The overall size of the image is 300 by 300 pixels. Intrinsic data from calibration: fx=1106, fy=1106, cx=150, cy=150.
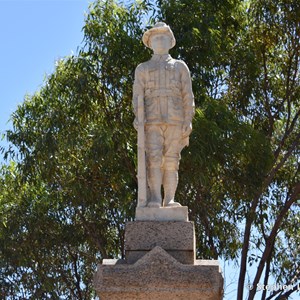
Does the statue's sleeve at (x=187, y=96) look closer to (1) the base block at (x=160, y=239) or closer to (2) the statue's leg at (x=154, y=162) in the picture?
(2) the statue's leg at (x=154, y=162)

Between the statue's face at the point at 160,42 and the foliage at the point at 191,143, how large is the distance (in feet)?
18.4

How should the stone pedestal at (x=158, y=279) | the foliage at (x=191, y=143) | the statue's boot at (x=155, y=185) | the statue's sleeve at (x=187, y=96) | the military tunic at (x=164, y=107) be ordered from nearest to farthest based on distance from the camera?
the stone pedestal at (x=158, y=279)
the statue's boot at (x=155, y=185)
the military tunic at (x=164, y=107)
the statue's sleeve at (x=187, y=96)
the foliage at (x=191, y=143)

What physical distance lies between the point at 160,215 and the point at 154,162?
62 centimetres

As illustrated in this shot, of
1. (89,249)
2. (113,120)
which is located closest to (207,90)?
(113,120)

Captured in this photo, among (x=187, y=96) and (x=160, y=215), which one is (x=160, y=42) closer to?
(x=187, y=96)

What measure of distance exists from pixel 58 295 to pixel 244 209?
199 inches

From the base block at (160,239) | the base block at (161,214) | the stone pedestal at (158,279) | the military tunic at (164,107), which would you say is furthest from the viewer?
the military tunic at (164,107)

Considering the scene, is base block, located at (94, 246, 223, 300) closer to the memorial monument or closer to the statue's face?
the memorial monument

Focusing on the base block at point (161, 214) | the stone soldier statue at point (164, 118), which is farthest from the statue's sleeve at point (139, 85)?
the base block at point (161, 214)

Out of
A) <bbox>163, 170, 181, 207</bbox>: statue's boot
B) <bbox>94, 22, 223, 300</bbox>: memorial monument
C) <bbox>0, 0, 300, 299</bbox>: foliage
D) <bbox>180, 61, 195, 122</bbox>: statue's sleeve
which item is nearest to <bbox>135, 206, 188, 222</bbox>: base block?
<bbox>94, 22, 223, 300</bbox>: memorial monument

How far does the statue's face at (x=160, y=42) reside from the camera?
12.4 metres

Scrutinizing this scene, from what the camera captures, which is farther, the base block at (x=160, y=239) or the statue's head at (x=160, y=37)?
the statue's head at (x=160, y=37)

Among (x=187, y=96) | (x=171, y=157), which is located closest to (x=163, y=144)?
(x=171, y=157)

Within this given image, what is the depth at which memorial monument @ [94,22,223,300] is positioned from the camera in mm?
11297
